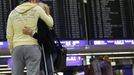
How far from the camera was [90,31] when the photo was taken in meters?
6.98

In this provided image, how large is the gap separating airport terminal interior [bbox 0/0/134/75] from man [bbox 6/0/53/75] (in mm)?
2299

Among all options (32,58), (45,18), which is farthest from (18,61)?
(45,18)

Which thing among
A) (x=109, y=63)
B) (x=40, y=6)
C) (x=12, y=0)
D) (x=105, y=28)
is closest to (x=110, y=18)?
(x=105, y=28)

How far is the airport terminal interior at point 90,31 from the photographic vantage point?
675cm

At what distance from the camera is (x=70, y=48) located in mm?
6703

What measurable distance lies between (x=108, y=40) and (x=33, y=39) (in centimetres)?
302

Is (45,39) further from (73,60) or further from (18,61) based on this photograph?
(73,60)

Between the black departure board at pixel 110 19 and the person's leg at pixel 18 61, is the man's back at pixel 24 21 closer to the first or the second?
the person's leg at pixel 18 61

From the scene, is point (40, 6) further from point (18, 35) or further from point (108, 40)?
point (108, 40)

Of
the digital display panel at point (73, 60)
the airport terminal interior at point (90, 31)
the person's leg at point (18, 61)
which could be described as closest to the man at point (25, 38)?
the person's leg at point (18, 61)

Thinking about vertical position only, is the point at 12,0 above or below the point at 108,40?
above

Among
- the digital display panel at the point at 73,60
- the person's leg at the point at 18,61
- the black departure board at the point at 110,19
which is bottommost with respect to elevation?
the digital display panel at the point at 73,60

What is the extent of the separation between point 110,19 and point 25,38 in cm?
318

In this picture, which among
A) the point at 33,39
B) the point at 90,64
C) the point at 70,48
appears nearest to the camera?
the point at 33,39
